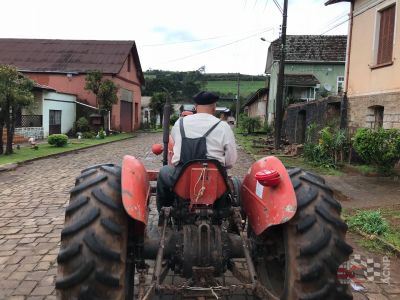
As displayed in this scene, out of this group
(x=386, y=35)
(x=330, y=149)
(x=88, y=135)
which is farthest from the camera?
(x=88, y=135)

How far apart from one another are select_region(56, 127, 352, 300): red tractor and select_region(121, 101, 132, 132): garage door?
114ft

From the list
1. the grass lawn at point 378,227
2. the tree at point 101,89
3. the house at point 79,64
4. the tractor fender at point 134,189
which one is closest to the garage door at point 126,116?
the house at point 79,64

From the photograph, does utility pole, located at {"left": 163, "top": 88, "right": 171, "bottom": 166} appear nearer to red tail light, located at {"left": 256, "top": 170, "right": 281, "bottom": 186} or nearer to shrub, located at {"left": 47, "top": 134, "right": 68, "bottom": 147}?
red tail light, located at {"left": 256, "top": 170, "right": 281, "bottom": 186}

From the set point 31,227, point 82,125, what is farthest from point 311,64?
point 31,227

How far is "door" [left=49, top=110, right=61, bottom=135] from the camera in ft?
86.8

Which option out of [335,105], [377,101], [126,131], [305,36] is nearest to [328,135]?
[377,101]

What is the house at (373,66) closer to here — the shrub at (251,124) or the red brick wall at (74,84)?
the shrub at (251,124)

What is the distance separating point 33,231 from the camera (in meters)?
6.24

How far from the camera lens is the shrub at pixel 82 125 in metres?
29.2

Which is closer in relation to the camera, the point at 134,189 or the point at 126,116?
the point at 134,189

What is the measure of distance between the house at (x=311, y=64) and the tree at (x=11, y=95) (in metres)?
20.5

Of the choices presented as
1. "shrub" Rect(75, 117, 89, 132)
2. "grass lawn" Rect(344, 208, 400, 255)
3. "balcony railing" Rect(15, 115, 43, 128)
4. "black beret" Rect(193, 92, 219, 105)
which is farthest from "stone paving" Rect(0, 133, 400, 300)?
"shrub" Rect(75, 117, 89, 132)

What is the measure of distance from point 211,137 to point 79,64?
32933mm

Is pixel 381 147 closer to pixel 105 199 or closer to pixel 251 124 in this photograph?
pixel 105 199
